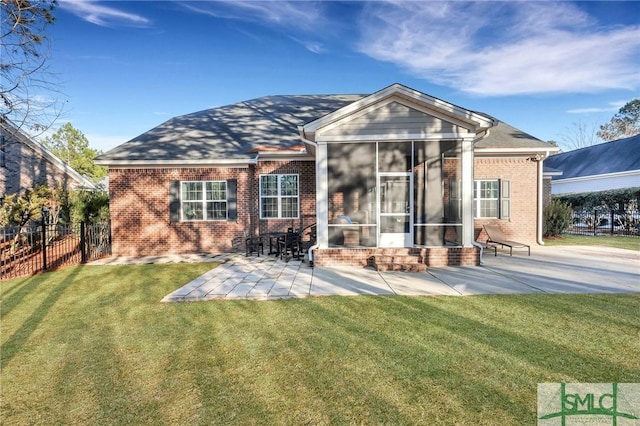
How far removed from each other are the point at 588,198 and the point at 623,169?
3093 mm

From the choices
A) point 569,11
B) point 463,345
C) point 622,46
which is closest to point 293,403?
point 463,345

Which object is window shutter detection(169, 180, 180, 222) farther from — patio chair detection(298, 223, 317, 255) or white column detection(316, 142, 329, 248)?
white column detection(316, 142, 329, 248)

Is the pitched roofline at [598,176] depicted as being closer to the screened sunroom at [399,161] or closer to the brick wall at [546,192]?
the brick wall at [546,192]

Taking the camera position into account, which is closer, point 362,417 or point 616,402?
point 362,417

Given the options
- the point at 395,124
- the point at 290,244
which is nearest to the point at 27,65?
the point at 290,244

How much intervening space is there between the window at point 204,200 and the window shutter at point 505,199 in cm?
1116

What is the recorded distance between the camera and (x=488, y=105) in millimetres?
24609

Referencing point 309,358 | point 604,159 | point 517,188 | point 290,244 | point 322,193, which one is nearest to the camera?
point 309,358

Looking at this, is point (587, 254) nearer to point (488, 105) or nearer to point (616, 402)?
point (616, 402)

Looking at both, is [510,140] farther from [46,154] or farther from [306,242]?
[46,154]

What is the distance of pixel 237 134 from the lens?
45.9 feet

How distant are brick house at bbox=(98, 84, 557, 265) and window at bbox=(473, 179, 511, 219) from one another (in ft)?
0.14

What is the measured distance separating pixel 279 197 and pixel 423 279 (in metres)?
6.89

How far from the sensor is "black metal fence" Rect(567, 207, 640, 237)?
16609 mm
